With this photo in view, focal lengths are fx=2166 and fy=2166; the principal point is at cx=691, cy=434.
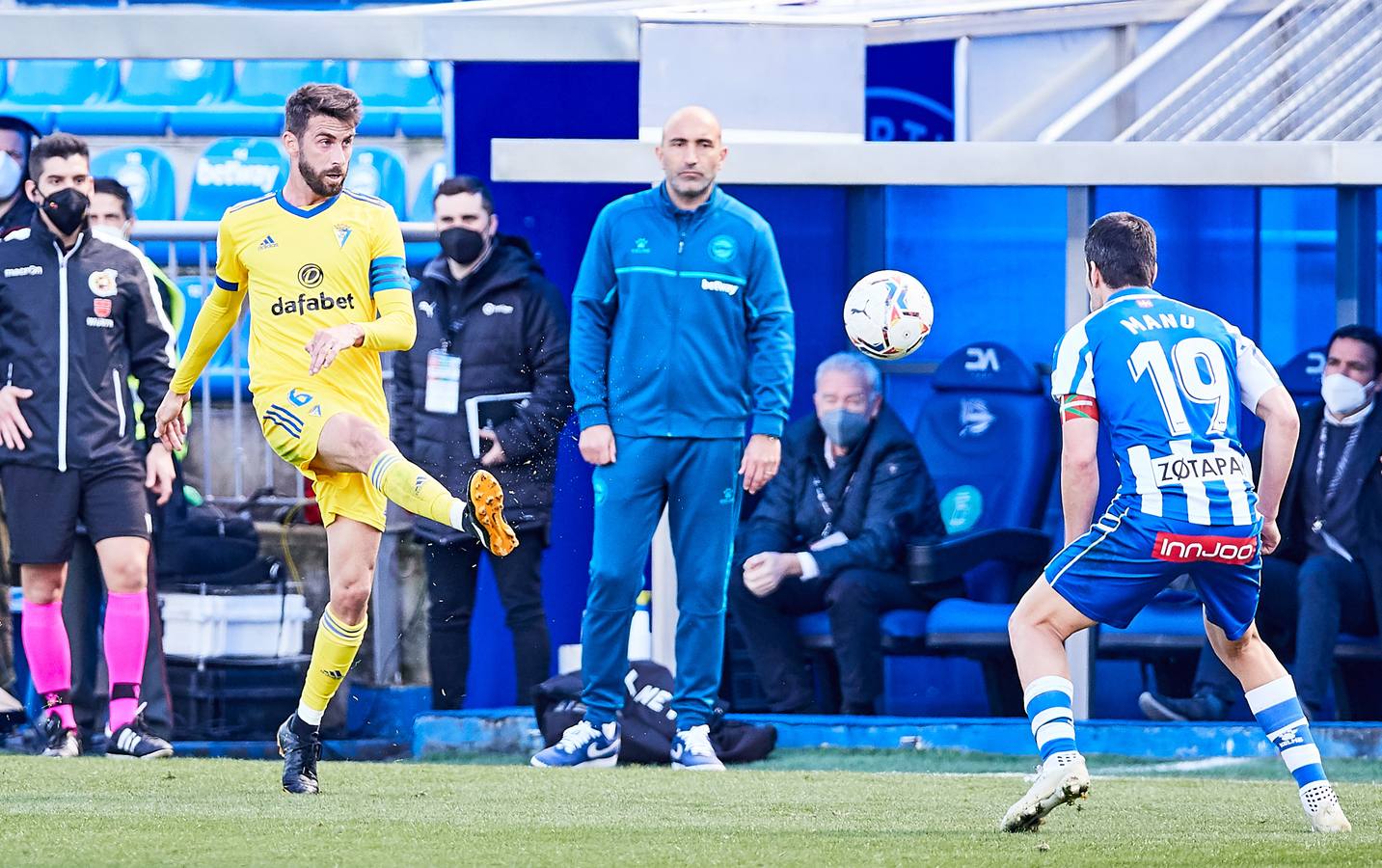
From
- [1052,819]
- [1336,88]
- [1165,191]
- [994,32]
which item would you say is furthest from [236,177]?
[1052,819]

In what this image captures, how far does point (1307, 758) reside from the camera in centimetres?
561

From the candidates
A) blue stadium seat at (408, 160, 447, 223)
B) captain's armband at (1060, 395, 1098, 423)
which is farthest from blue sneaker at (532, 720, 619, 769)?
blue stadium seat at (408, 160, 447, 223)

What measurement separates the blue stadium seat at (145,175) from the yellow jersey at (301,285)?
591 cm

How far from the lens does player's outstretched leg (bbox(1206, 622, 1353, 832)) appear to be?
5.52 m

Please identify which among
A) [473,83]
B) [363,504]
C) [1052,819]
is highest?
[473,83]

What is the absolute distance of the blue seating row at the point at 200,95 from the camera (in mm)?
12070

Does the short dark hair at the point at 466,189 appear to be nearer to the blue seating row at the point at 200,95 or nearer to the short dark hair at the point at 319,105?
the short dark hair at the point at 319,105

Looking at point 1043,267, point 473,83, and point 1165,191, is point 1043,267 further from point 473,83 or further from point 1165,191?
point 473,83

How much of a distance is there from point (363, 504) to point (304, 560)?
134 inches

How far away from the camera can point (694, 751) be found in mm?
7695

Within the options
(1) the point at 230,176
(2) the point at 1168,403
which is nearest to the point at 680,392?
(2) the point at 1168,403

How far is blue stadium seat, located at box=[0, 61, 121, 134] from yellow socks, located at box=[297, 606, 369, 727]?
23.3 ft

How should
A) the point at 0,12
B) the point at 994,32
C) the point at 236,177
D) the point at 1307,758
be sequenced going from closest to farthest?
the point at 1307,758
the point at 0,12
the point at 994,32
the point at 236,177

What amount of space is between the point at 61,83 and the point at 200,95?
3.03 feet
